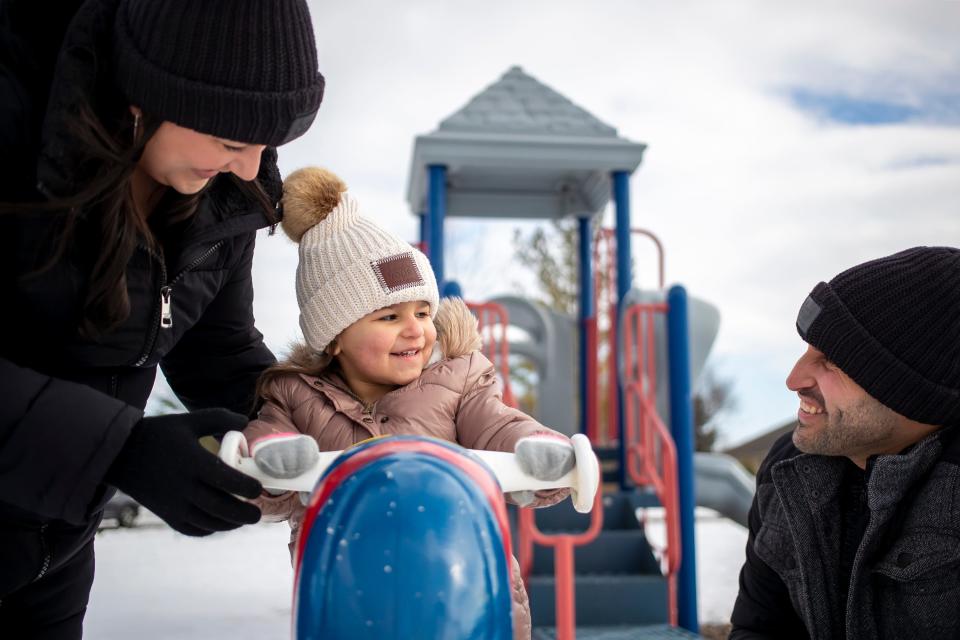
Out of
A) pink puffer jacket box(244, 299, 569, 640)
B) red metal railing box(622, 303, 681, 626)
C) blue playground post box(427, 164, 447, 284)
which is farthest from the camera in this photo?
blue playground post box(427, 164, 447, 284)

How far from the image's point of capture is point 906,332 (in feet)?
4.62

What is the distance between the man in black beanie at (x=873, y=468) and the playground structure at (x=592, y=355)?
1.71 meters

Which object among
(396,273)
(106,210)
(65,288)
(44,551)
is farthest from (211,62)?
(44,551)

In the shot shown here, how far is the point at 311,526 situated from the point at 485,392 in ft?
2.13

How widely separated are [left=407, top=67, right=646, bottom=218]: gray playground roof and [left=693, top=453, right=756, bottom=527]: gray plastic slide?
2.07 meters

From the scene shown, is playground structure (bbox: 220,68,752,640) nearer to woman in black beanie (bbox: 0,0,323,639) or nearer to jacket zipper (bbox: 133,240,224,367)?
woman in black beanie (bbox: 0,0,323,639)

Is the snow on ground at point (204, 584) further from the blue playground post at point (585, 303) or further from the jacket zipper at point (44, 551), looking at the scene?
the blue playground post at point (585, 303)

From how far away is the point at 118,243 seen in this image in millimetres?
1205

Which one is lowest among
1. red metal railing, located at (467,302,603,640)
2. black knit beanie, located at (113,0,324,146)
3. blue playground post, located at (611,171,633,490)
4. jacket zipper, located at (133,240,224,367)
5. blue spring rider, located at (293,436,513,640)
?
red metal railing, located at (467,302,603,640)

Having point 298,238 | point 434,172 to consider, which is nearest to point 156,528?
point 434,172

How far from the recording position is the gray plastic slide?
19.9ft

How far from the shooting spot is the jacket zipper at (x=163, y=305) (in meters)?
1.31

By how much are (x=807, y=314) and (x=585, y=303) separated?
4.18m

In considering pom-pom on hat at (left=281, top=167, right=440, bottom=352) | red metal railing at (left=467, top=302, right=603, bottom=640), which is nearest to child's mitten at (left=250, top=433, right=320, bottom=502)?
pom-pom on hat at (left=281, top=167, right=440, bottom=352)
